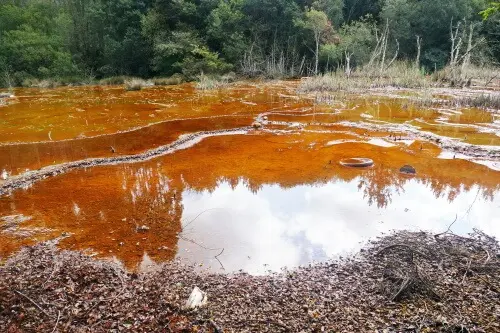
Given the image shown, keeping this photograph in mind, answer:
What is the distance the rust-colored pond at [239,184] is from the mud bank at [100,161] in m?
0.05

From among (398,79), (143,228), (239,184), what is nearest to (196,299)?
(143,228)

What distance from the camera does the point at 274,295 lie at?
3910 millimetres

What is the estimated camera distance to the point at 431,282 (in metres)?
3.94

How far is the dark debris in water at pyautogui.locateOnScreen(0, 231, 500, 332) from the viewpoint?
11.2 ft

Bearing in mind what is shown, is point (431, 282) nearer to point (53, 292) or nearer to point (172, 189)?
point (53, 292)

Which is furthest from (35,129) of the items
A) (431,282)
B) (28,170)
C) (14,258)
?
(431,282)

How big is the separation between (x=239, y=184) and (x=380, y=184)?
291cm

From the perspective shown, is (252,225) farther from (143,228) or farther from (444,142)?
(444,142)

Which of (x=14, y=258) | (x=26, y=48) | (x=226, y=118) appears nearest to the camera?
(x=14, y=258)

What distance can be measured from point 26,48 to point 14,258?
2823 cm

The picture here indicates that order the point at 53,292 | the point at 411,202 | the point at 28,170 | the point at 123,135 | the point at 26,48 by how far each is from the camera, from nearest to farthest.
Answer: the point at 53,292 < the point at 411,202 < the point at 28,170 < the point at 123,135 < the point at 26,48

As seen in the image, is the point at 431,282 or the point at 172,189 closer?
the point at 431,282

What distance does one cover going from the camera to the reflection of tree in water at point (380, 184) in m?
6.66

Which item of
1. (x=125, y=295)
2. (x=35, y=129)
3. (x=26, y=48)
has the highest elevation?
(x=26, y=48)
